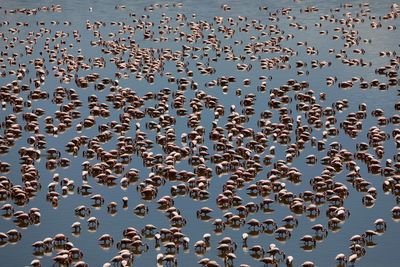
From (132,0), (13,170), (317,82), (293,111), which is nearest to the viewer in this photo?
(13,170)

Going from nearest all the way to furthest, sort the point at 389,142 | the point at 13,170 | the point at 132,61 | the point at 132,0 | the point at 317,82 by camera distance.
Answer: the point at 13,170 < the point at 389,142 < the point at 317,82 < the point at 132,61 < the point at 132,0

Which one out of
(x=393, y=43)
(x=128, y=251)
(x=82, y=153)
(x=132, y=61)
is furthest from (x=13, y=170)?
(x=393, y=43)

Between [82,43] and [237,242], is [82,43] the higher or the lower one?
the higher one

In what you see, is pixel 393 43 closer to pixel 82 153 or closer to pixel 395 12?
pixel 395 12

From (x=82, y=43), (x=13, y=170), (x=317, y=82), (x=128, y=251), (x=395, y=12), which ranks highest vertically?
(x=395, y=12)

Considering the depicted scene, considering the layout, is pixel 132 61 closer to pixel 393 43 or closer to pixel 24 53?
pixel 24 53

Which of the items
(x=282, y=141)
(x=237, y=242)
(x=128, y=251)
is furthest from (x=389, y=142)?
(x=128, y=251)

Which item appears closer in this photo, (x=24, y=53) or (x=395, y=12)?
(x=24, y=53)
